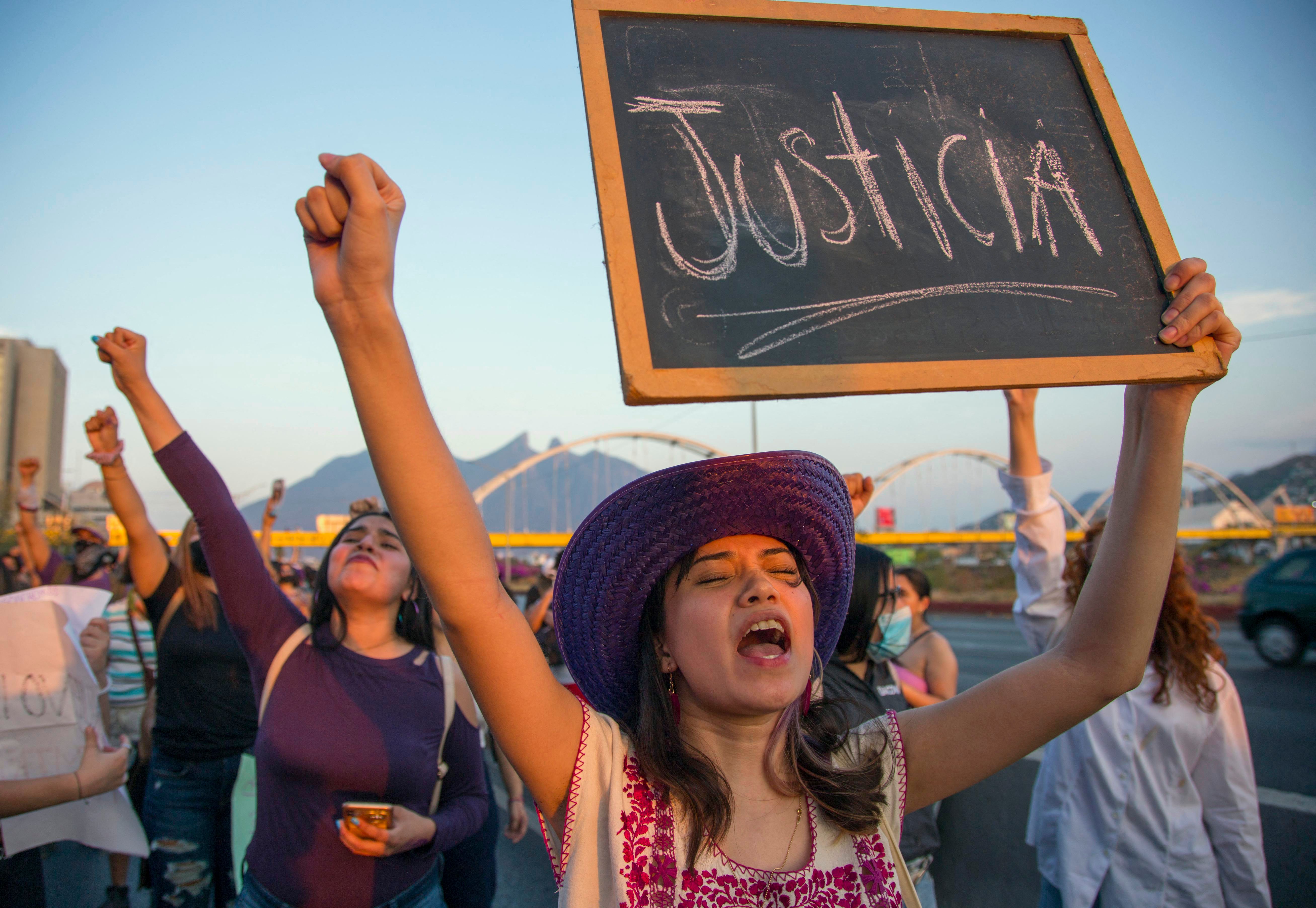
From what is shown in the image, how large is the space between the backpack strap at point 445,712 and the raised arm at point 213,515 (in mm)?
501

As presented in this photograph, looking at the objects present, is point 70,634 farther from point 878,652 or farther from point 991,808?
point 991,808

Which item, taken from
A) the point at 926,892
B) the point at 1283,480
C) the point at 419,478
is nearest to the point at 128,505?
the point at 419,478

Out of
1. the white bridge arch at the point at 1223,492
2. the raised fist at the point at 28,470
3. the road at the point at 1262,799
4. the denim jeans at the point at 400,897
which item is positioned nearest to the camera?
the denim jeans at the point at 400,897

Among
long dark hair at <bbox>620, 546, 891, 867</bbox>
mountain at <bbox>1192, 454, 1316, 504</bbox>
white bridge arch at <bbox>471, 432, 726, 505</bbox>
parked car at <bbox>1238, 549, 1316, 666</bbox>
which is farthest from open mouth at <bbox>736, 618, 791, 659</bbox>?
mountain at <bbox>1192, 454, 1316, 504</bbox>

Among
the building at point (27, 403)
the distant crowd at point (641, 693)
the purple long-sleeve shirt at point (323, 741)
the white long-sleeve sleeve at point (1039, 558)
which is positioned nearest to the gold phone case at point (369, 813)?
the distant crowd at point (641, 693)

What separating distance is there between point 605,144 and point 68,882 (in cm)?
559

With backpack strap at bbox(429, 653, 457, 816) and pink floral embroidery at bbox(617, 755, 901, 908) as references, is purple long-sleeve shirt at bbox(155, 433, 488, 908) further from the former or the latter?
pink floral embroidery at bbox(617, 755, 901, 908)

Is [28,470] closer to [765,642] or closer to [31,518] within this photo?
[31,518]

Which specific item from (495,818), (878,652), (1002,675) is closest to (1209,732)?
(878,652)

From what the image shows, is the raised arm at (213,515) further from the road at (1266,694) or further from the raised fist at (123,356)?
the road at (1266,694)

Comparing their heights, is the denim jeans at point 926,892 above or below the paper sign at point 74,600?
below

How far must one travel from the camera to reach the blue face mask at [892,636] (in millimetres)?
3068

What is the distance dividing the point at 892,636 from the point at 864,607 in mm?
762

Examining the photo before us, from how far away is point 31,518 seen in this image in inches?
228
